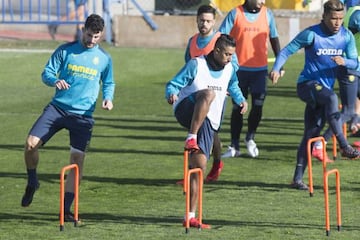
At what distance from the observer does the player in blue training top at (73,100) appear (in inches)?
457

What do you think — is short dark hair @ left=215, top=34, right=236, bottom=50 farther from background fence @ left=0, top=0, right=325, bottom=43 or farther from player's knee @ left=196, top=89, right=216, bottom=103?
background fence @ left=0, top=0, right=325, bottom=43

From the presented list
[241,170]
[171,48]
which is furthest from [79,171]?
[171,48]

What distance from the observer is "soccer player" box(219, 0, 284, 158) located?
51.0ft

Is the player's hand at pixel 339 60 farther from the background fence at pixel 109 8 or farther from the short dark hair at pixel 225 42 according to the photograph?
the background fence at pixel 109 8

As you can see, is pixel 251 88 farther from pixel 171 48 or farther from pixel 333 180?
pixel 171 48

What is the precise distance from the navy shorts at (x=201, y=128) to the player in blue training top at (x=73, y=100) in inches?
28.8

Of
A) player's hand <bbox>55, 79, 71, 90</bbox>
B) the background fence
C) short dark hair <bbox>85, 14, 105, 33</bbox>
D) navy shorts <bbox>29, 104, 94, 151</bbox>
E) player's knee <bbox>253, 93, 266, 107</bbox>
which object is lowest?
the background fence

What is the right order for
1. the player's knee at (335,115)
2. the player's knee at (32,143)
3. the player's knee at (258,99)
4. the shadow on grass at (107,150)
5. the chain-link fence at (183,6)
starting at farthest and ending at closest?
1. the chain-link fence at (183,6)
2. the shadow on grass at (107,150)
3. the player's knee at (258,99)
4. the player's knee at (335,115)
5. the player's knee at (32,143)

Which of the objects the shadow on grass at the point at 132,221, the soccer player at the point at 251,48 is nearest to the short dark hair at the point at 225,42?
the shadow on grass at the point at 132,221

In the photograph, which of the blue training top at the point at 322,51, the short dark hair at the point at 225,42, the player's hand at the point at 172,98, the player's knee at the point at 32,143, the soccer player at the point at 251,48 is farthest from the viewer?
the soccer player at the point at 251,48

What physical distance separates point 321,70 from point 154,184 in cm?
223

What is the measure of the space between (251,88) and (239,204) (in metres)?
3.62

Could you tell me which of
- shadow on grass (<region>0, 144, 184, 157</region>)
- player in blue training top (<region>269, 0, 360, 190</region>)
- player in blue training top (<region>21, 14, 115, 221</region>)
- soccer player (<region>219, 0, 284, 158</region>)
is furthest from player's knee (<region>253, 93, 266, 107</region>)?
player in blue training top (<region>21, 14, 115, 221</region>)

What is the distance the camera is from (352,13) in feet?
51.2
